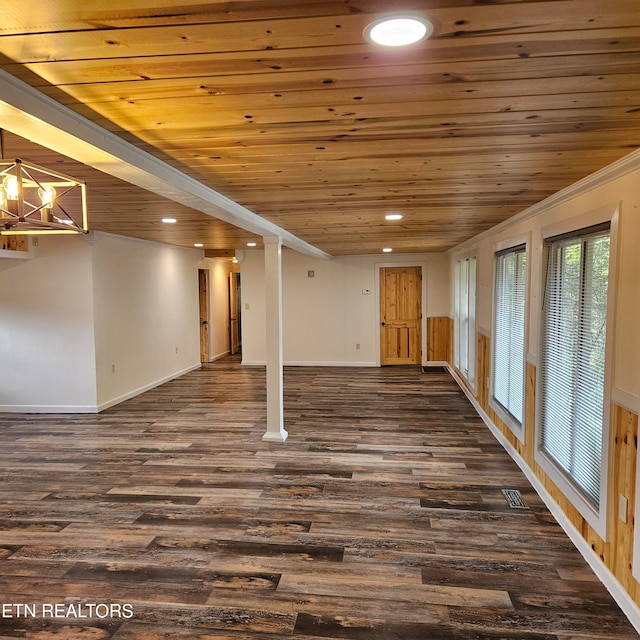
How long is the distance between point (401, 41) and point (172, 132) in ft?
3.27

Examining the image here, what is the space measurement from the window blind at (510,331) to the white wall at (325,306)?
4.03 m

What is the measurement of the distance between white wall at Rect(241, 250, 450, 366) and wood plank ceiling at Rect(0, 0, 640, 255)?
6.23 meters

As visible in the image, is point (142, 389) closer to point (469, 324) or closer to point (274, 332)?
point (274, 332)

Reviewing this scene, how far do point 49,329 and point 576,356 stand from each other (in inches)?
225

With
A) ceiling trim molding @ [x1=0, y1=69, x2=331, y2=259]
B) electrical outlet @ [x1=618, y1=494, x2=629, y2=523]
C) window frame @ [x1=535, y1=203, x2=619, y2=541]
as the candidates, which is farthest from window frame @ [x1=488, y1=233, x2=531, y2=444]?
ceiling trim molding @ [x1=0, y1=69, x2=331, y2=259]

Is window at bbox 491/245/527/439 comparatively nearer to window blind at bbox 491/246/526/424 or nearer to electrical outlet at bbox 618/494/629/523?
window blind at bbox 491/246/526/424

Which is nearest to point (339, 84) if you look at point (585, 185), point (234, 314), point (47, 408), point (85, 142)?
point (85, 142)

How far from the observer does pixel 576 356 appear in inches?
111

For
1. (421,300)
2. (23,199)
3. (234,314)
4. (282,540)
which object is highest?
(23,199)

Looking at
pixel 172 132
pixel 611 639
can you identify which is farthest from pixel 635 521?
pixel 172 132

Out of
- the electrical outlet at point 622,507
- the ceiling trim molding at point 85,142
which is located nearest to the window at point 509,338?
the electrical outlet at point 622,507

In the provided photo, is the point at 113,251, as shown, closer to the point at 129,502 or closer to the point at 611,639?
the point at 129,502

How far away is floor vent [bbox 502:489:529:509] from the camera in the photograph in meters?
3.23

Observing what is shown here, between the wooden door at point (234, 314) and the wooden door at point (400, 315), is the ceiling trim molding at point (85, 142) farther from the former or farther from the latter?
the wooden door at point (234, 314)
